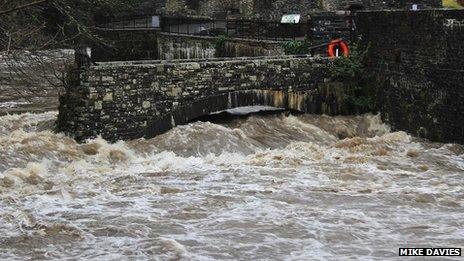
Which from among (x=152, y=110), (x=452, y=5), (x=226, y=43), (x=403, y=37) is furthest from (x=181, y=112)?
(x=452, y=5)

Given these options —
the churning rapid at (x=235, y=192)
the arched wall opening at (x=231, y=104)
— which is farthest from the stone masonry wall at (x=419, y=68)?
the arched wall opening at (x=231, y=104)

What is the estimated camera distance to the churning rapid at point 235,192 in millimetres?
9414

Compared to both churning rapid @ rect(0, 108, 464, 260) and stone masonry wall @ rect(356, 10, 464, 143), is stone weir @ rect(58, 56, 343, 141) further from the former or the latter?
stone masonry wall @ rect(356, 10, 464, 143)

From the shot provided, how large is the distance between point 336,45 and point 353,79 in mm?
1190

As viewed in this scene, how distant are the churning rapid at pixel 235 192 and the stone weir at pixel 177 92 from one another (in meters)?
0.43

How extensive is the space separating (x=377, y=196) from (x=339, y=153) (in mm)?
3562

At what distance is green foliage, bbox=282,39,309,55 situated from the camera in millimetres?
20828

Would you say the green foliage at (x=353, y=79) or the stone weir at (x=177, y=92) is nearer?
the stone weir at (x=177, y=92)

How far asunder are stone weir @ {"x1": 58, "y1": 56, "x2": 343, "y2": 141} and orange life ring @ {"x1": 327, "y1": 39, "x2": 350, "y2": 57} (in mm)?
848

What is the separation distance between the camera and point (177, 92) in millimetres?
16359

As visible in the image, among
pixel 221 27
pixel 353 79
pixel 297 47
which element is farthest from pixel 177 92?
pixel 221 27

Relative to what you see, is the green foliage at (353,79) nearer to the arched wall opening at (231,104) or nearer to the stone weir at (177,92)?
the stone weir at (177,92)

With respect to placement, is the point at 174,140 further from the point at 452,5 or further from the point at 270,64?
the point at 452,5

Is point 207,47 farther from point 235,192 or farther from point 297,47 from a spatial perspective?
point 235,192
